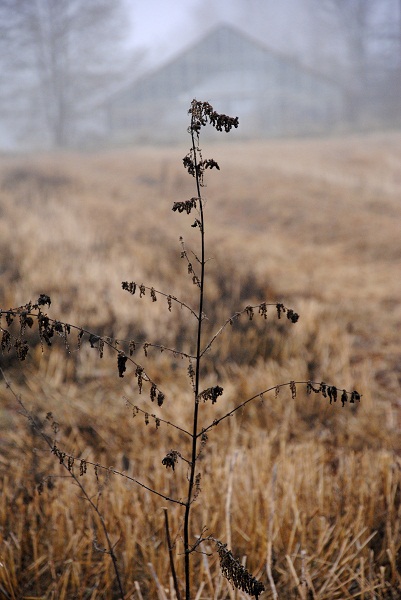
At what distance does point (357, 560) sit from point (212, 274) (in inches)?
188

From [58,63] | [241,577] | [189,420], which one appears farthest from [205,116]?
[58,63]

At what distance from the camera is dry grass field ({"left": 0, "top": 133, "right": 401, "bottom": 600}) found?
6.46ft

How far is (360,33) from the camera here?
42.7 meters

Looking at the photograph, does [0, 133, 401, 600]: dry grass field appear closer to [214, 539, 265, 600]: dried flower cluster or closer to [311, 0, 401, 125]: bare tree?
[214, 539, 265, 600]: dried flower cluster

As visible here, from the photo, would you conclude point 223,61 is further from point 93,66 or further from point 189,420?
point 189,420

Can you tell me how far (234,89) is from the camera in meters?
38.0

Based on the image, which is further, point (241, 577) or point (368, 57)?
point (368, 57)

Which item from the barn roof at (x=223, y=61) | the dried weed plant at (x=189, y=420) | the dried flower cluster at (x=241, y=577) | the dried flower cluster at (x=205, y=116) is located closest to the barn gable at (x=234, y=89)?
the barn roof at (x=223, y=61)

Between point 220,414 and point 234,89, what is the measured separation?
3763 centimetres

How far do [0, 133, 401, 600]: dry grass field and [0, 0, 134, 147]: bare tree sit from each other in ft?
84.1

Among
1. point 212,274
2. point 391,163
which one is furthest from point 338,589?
point 391,163

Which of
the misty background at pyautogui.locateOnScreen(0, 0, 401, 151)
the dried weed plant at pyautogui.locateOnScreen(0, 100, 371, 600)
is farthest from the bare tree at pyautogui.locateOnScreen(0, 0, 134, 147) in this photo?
the dried weed plant at pyautogui.locateOnScreen(0, 100, 371, 600)

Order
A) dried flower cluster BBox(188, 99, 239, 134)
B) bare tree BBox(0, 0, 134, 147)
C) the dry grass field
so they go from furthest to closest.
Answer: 1. bare tree BBox(0, 0, 134, 147)
2. the dry grass field
3. dried flower cluster BBox(188, 99, 239, 134)

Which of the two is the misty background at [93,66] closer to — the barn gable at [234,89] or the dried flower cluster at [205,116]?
the barn gable at [234,89]
